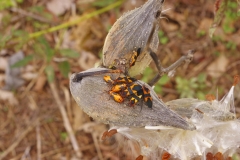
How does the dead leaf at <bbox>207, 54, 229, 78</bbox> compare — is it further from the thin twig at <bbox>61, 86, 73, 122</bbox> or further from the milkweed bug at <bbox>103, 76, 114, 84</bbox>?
the milkweed bug at <bbox>103, 76, 114, 84</bbox>

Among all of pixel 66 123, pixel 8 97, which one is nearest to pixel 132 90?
pixel 66 123

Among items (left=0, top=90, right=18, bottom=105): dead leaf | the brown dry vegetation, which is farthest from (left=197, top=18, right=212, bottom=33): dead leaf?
(left=0, top=90, right=18, bottom=105): dead leaf

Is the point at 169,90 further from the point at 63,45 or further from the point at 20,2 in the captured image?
the point at 20,2

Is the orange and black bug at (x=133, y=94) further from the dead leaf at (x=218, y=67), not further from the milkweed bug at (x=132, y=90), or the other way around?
the dead leaf at (x=218, y=67)

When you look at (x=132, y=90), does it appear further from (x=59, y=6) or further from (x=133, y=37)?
(x=59, y=6)

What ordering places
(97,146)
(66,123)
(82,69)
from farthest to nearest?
(82,69) < (66,123) < (97,146)

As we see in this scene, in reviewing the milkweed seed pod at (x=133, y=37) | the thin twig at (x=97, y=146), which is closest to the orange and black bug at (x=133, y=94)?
the milkweed seed pod at (x=133, y=37)

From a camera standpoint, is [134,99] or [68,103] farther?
[68,103]
